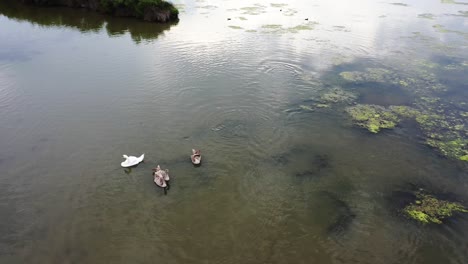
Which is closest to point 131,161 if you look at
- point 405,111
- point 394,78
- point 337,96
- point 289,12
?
point 337,96

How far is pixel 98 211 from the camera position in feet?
31.7

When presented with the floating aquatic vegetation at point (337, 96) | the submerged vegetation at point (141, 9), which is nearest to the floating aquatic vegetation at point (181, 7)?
the submerged vegetation at point (141, 9)

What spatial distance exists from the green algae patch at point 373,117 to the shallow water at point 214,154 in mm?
444

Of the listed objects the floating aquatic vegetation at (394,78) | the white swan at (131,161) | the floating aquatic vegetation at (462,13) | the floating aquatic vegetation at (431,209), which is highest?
the floating aquatic vegetation at (462,13)

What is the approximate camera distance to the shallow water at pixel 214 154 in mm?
8750

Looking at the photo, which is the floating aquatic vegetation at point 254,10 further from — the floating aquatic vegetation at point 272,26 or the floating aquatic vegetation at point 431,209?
the floating aquatic vegetation at point 431,209

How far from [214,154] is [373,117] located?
7.37 meters

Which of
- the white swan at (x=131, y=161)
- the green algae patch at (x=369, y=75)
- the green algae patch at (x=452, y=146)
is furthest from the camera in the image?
the green algae patch at (x=369, y=75)

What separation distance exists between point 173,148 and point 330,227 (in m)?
6.24

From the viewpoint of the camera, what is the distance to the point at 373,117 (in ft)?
47.0

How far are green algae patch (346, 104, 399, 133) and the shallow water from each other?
0.44 metres

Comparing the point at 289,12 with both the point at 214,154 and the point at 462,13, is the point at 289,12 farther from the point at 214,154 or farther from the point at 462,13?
the point at 214,154

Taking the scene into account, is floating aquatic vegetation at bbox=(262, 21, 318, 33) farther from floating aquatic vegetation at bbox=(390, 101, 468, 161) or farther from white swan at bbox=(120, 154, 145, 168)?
white swan at bbox=(120, 154, 145, 168)

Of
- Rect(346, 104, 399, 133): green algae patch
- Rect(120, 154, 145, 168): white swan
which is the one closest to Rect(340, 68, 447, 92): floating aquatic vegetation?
Rect(346, 104, 399, 133): green algae patch
